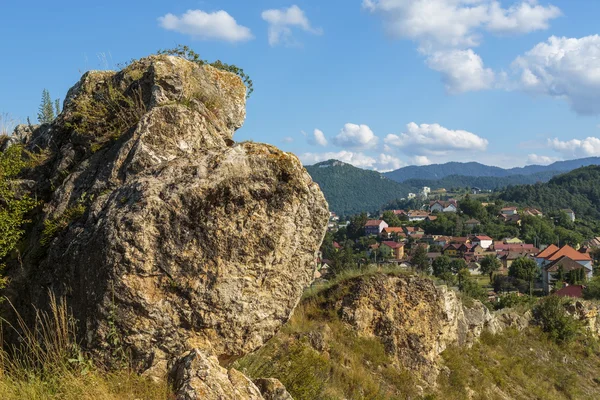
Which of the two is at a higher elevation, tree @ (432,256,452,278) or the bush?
the bush

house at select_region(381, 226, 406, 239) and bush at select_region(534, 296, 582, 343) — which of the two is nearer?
bush at select_region(534, 296, 582, 343)

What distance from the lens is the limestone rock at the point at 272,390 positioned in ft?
15.4

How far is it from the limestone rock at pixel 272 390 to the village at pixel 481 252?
123ft

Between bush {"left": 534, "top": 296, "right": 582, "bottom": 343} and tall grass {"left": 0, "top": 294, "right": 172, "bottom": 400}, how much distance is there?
1843 cm

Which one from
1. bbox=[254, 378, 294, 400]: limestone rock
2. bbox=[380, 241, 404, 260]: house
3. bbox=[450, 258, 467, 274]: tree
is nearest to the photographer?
bbox=[254, 378, 294, 400]: limestone rock

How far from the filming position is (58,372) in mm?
4359

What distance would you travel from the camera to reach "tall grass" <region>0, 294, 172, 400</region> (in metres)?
4.05

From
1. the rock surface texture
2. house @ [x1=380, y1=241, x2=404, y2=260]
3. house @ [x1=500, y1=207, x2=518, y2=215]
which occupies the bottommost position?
house @ [x1=380, y1=241, x2=404, y2=260]

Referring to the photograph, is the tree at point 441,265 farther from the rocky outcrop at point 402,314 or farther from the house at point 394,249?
the rocky outcrop at point 402,314

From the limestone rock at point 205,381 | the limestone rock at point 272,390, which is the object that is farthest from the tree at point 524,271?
the limestone rock at point 205,381

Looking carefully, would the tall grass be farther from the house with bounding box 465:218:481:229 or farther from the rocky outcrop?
the house with bounding box 465:218:481:229

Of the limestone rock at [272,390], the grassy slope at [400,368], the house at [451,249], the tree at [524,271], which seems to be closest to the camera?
the limestone rock at [272,390]

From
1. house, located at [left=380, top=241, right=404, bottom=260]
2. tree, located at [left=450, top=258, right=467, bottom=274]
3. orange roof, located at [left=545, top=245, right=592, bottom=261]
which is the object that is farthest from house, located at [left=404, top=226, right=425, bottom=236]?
orange roof, located at [left=545, top=245, right=592, bottom=261]

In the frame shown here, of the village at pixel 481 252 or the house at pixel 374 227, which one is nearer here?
the village at pixel 481 252
